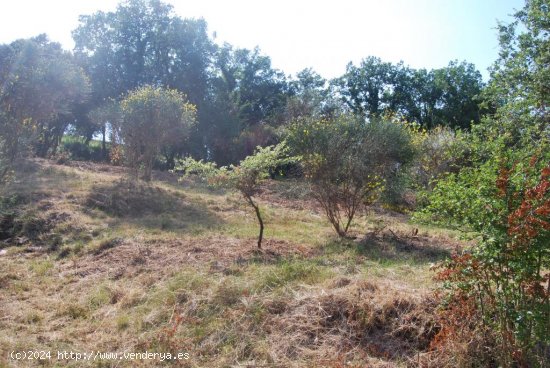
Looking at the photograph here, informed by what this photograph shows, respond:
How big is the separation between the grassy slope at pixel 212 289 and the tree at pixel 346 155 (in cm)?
74

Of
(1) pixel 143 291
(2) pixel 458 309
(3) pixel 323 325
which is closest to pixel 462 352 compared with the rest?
(2) pixel 458 309

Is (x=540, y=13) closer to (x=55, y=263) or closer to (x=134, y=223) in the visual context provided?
(x=134, y=223)

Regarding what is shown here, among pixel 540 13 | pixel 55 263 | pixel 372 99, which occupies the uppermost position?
pixel 372 99

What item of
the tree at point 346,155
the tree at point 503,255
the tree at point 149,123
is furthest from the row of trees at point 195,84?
the tree at point 503,255

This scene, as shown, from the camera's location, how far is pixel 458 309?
12.0 feet

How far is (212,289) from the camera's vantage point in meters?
5.24

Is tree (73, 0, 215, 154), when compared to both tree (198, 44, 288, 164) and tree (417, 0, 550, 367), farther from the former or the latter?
tree (417, 0, 550, 367)

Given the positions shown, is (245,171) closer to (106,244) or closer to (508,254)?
(106,244)

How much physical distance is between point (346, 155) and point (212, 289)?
459 centimetres

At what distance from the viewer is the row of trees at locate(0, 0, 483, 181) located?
14.6 metres

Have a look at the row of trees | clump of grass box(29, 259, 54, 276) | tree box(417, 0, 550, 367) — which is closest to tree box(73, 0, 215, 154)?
the row of trees

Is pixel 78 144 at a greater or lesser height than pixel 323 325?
greater

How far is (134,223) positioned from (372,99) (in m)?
27.0

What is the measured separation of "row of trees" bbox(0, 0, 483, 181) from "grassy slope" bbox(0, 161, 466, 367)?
5.22 m
